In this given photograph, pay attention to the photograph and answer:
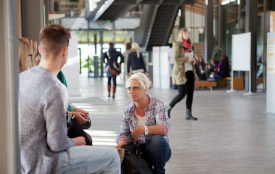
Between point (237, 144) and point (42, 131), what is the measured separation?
4.28 metres

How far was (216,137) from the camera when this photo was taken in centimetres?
→ 684

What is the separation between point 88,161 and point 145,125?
140 cm

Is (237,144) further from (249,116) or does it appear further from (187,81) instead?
(249,116)

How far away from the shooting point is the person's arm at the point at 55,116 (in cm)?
240

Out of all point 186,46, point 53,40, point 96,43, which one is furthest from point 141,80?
point 96,43

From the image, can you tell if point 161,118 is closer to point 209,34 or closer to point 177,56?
point 177,56

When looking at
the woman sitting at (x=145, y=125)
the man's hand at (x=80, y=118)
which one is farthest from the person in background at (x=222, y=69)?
the man's hand at (x=80, y=118)

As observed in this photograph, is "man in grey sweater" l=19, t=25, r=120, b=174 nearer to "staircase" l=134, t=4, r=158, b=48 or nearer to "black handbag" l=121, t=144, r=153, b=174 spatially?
"black handbag" l=121, t=144, r=153, b=174

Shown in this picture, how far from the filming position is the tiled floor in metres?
5.01

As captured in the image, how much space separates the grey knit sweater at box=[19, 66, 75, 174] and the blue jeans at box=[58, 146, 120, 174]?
88mm

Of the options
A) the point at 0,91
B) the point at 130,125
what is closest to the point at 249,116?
the point at 130,125

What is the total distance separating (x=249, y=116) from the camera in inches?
367

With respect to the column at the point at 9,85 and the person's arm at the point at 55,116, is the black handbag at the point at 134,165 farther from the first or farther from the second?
the column at the point at 9,85

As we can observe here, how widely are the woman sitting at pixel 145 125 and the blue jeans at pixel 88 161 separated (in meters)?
0.97
